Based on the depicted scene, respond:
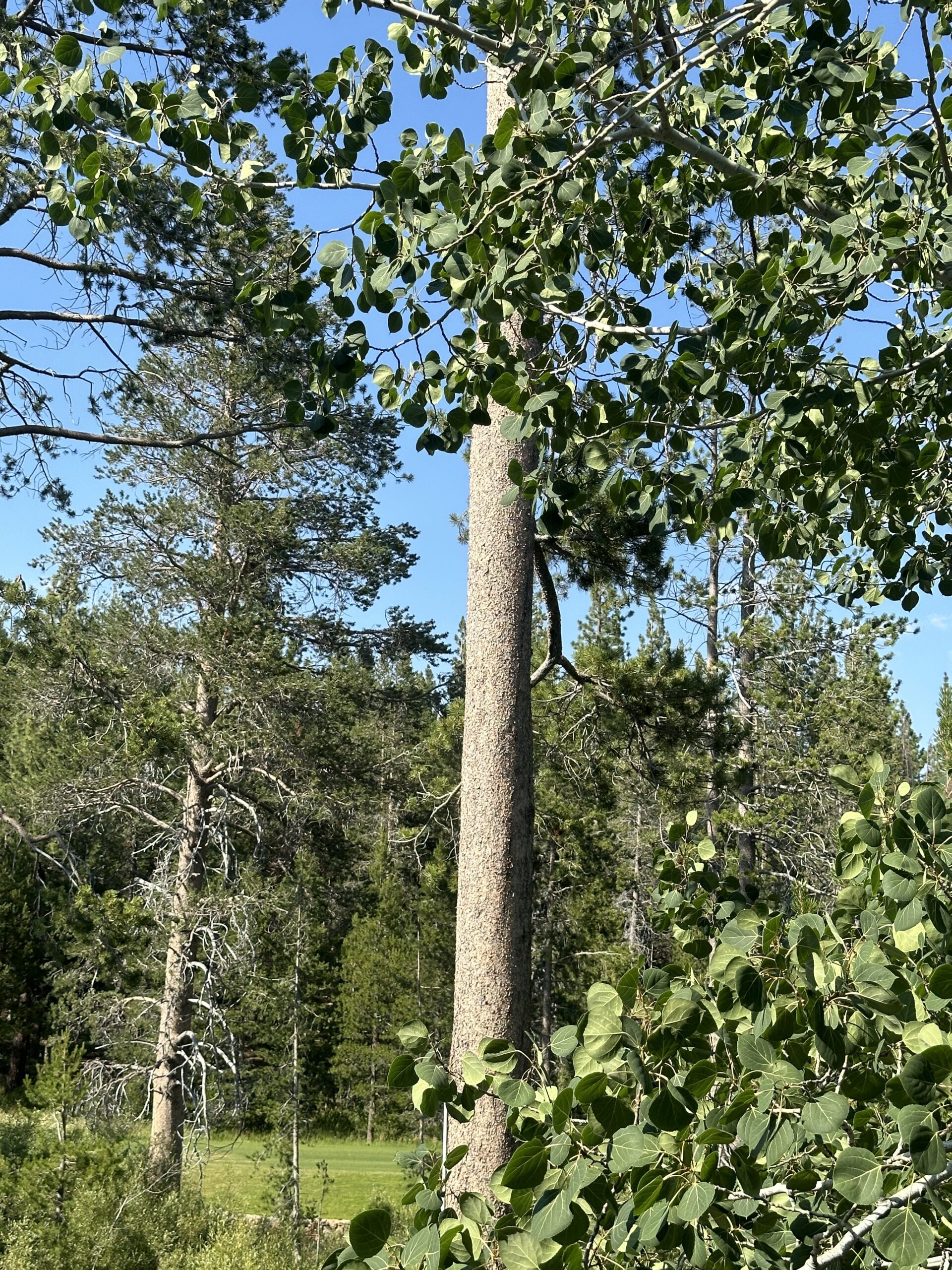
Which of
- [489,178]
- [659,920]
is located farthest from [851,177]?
[659,920]

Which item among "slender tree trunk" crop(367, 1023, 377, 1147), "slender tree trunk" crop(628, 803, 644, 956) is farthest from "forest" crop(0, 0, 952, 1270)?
"slender tree trunk" crop(367, 1023, 377, 1147)

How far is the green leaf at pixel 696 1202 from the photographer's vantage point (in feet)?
4.04

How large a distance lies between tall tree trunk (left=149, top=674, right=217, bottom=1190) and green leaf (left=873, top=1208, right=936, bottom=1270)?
1062cm

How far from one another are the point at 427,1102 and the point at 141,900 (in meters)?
11.0

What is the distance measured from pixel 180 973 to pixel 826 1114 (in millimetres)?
11399

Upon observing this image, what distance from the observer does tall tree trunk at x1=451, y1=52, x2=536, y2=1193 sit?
11.6ft

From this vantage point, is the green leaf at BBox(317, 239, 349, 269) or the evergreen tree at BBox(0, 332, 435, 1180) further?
the evergreen tree at BBox(0, 332, 435, 1180)

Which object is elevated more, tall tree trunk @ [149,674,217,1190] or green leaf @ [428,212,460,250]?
green leaf @ [428,212,460,250]

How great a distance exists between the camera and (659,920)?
8.02 ft

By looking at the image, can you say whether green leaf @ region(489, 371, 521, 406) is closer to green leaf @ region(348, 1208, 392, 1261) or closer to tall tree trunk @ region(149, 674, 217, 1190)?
green leaf @ region(348, 1208, 392, 1261)

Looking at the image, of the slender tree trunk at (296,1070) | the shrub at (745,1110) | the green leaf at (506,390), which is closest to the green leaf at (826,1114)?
the shrub at (745,1110)

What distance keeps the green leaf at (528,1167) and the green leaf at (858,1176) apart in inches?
14.5

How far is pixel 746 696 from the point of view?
48.9 feet

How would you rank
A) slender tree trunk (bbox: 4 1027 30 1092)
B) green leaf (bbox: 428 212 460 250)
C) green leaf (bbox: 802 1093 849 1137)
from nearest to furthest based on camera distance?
green leaf (bbox: 802 1093 849 1137)
green leaf (bbox: 428 212 460 250)
slender tree trunk (bbox: 4 1027 30 1092)
